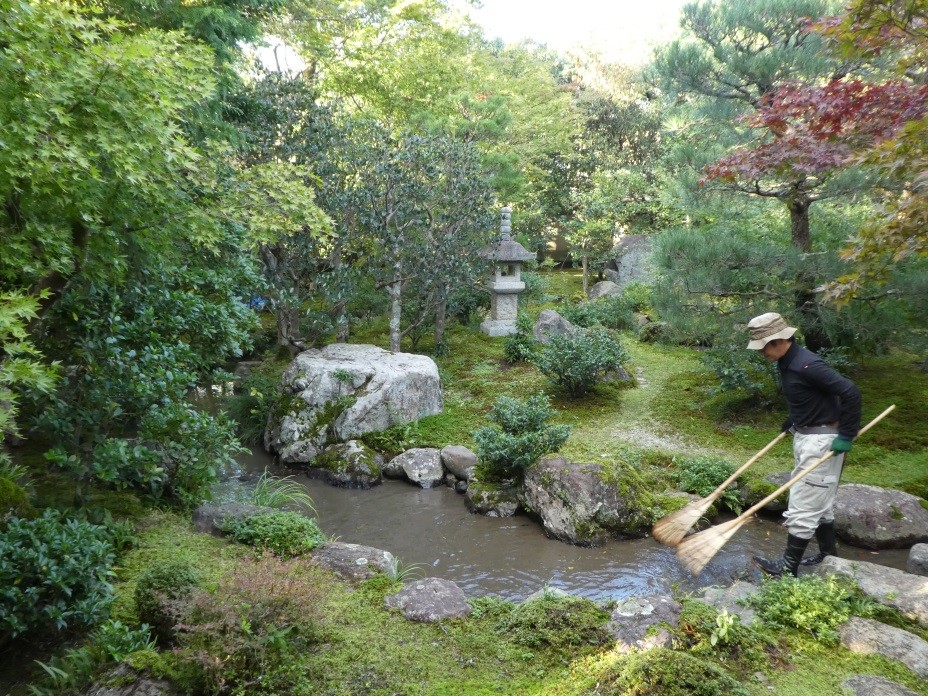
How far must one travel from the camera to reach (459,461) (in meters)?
9.00

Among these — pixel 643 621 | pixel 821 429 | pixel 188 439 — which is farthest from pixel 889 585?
pixel 188 439

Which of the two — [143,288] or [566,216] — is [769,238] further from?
[566,216]

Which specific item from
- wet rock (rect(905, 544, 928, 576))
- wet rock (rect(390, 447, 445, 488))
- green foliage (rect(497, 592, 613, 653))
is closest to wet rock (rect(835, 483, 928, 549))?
wet rock (rect(905, 544, 928, 576))

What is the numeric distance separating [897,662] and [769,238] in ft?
24.5

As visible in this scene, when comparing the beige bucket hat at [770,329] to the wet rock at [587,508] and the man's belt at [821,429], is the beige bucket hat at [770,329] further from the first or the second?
the wet rock at [587,508]

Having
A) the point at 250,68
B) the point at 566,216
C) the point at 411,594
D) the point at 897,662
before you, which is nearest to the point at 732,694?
the point at 897,662

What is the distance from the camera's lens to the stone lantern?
1492 cm

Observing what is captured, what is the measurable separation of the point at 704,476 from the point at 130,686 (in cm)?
668

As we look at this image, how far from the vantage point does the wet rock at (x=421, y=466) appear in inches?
352

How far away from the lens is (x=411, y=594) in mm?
4762

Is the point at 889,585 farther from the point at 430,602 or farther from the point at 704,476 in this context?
the point at 704,476

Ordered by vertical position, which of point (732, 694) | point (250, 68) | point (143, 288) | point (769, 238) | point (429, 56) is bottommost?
point (732, 694)

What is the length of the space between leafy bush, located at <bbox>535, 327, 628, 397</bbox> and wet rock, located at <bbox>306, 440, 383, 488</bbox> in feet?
11.8

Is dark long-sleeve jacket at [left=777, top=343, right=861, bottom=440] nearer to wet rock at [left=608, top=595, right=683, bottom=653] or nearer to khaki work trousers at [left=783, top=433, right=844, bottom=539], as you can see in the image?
khaki work trousers at [left=783, top=433, right=844, bottom=539]
